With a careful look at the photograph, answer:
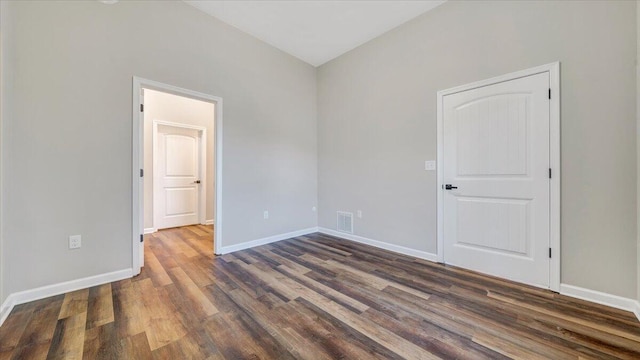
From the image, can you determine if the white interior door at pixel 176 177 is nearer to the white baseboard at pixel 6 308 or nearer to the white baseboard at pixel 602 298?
the white baseboard at pixel 6 308

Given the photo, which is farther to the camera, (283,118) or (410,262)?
(283,118)

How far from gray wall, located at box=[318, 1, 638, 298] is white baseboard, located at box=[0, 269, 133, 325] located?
2.87 m

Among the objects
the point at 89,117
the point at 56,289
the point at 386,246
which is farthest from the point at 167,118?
the point at 386,246

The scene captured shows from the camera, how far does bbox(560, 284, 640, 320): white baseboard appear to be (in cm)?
186

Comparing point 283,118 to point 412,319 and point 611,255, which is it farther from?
point 611,255

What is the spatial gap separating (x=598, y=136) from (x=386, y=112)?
2.05 meters

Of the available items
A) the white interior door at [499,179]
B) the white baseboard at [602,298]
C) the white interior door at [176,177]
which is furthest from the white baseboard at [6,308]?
the white baseboard at [602,298]

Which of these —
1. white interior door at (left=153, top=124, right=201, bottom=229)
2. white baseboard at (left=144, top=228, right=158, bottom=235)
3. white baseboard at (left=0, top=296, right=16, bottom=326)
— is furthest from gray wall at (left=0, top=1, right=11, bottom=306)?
white interior door at (left=153, top=124, right=201, bottom=229)

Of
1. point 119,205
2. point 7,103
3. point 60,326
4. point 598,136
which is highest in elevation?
point 7,103

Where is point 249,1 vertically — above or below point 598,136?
above

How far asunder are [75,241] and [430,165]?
12.3ft

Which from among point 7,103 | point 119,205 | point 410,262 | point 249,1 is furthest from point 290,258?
point 249,1

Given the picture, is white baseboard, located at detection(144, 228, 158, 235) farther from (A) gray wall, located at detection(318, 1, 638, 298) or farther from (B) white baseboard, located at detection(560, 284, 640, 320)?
(B) white baseboard, located at detection(560, 284, 640, 320)

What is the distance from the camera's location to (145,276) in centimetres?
254
